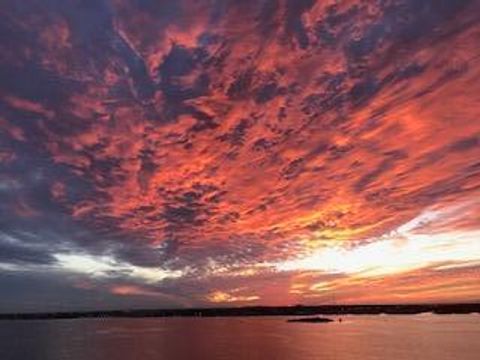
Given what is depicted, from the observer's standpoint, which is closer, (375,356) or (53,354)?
(375,356)

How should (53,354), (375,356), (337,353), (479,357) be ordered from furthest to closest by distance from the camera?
(53,354)
(337,353)
(375,356)
(479,357)

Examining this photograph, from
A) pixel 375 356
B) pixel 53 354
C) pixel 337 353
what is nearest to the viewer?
pixel 375 356

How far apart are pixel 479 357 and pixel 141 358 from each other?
2069 inches

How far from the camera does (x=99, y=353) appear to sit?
10200 centimetres

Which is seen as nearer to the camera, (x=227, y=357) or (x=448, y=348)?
(x=227, y=357)

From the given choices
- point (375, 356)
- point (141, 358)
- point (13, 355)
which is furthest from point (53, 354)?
point (375, 356)

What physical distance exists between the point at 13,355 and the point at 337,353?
190 ft

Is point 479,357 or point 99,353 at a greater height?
point 99,353

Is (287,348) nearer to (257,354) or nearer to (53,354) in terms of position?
(257,354)

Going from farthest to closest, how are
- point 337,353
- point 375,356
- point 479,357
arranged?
point 337,353
point 375,356
point 479,357

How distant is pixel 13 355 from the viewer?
322 ft

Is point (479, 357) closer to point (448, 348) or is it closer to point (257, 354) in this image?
point (448, 348)

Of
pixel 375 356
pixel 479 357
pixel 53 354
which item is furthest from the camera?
pixel 53 354

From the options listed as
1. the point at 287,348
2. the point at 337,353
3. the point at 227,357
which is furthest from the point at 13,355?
the point at 337,353
